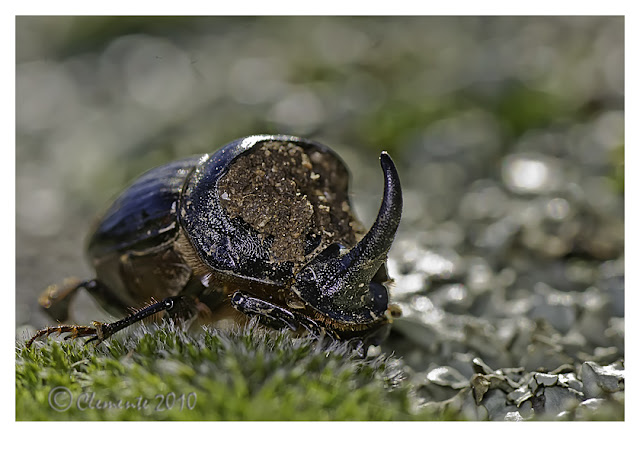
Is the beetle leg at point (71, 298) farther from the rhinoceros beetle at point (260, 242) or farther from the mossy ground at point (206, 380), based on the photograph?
the mossy ground at point (206, 380)

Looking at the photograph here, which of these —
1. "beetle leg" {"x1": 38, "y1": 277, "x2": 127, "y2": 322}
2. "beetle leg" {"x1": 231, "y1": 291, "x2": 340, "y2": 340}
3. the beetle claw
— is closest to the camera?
"beetle leg" {"x1": 231, "y1": 291, "x2": 340, "y2": 340}

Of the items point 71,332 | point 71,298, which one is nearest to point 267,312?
point 71,332

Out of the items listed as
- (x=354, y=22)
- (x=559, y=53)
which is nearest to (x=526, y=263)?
(x=559, y=53)

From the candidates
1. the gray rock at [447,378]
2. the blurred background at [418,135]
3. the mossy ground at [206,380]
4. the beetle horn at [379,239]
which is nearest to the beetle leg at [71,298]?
the blurred background at [418,135]

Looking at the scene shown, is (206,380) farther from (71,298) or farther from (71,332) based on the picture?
(71,298)

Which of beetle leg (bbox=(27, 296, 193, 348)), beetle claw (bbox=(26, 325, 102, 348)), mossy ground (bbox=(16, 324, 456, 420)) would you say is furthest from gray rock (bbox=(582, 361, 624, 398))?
beetle claw (bbox=(26, 325, 102, 348))

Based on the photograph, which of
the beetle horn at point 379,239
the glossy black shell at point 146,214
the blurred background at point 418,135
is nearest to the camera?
the beetle horn at point 379,239

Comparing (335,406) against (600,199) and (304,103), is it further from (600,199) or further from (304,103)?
(304,103)

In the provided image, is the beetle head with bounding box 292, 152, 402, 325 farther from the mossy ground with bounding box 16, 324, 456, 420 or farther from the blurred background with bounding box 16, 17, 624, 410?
the blurred background with bounding box 16, 17, 624, 410
